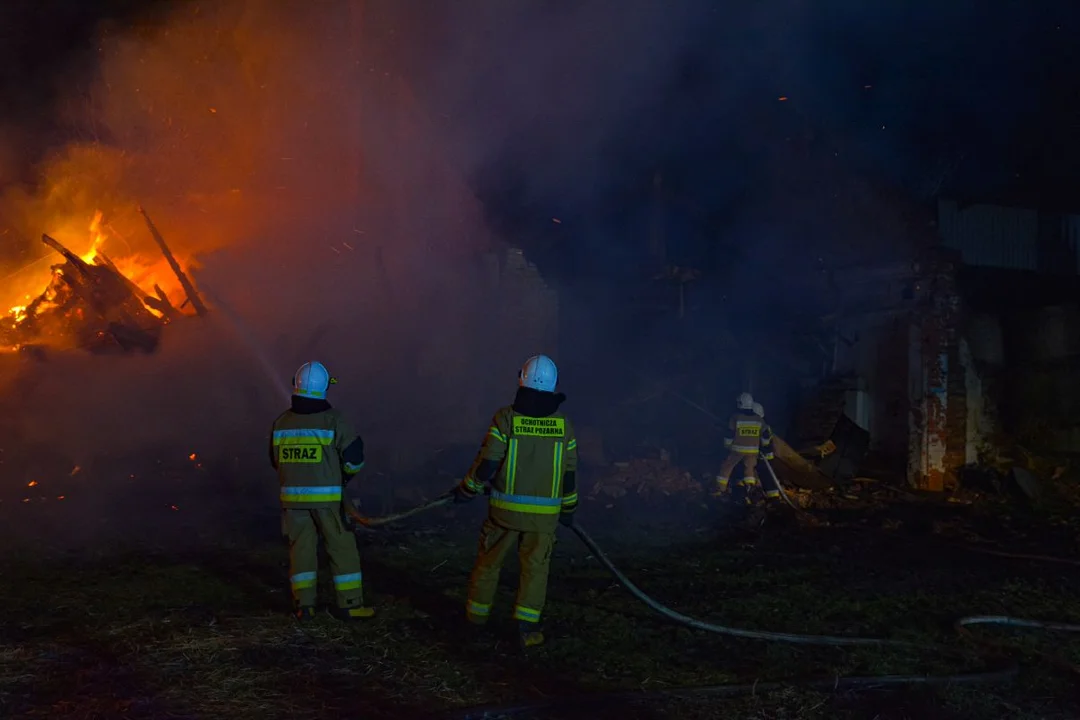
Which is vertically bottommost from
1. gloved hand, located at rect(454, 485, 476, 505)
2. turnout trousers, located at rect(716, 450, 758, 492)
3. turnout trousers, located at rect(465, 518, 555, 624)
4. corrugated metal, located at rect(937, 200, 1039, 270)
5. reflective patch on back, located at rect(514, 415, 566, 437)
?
turnout trousers, located at rect(465, 518, 555, 624)

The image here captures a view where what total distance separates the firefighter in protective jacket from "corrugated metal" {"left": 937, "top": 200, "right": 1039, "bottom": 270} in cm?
500

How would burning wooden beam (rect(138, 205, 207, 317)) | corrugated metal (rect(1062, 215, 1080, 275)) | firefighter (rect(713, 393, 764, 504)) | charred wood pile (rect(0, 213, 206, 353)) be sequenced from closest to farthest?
firefighter (rect(713, 393, 764, 504))
charred wood pile (rect(0, 213, 206, 353))
burning wooden beam (rect(138, 205, 207, 317))
corrugated metal (rect(1062, 215, 1080, 275))

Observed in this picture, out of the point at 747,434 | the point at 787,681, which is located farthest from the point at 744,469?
the point at 787,681

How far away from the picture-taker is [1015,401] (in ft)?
43.1

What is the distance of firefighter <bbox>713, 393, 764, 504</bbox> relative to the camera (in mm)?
9367

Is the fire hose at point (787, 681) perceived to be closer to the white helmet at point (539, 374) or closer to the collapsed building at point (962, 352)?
the white helmet at point (539, 374)

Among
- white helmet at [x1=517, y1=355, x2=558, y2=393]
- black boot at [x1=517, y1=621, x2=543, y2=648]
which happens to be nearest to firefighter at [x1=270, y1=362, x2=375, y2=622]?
black boot at [x1=517, y1=621, x2=543, y2=648]

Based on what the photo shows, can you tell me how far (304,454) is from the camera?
16.1 feet

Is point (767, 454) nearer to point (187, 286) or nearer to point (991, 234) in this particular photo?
point (991, 234)

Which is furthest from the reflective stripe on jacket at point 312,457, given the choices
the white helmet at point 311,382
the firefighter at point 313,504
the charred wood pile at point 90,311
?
the charred wood pile at point 90,311

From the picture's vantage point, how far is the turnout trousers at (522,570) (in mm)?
4574

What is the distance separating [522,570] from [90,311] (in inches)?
372

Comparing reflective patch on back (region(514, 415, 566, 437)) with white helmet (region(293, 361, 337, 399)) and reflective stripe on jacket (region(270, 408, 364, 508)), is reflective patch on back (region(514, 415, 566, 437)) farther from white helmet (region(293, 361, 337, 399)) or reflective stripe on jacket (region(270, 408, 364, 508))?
white helmet (region(293, 361, 337, 399))

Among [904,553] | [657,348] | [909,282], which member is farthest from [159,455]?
[909,282]
